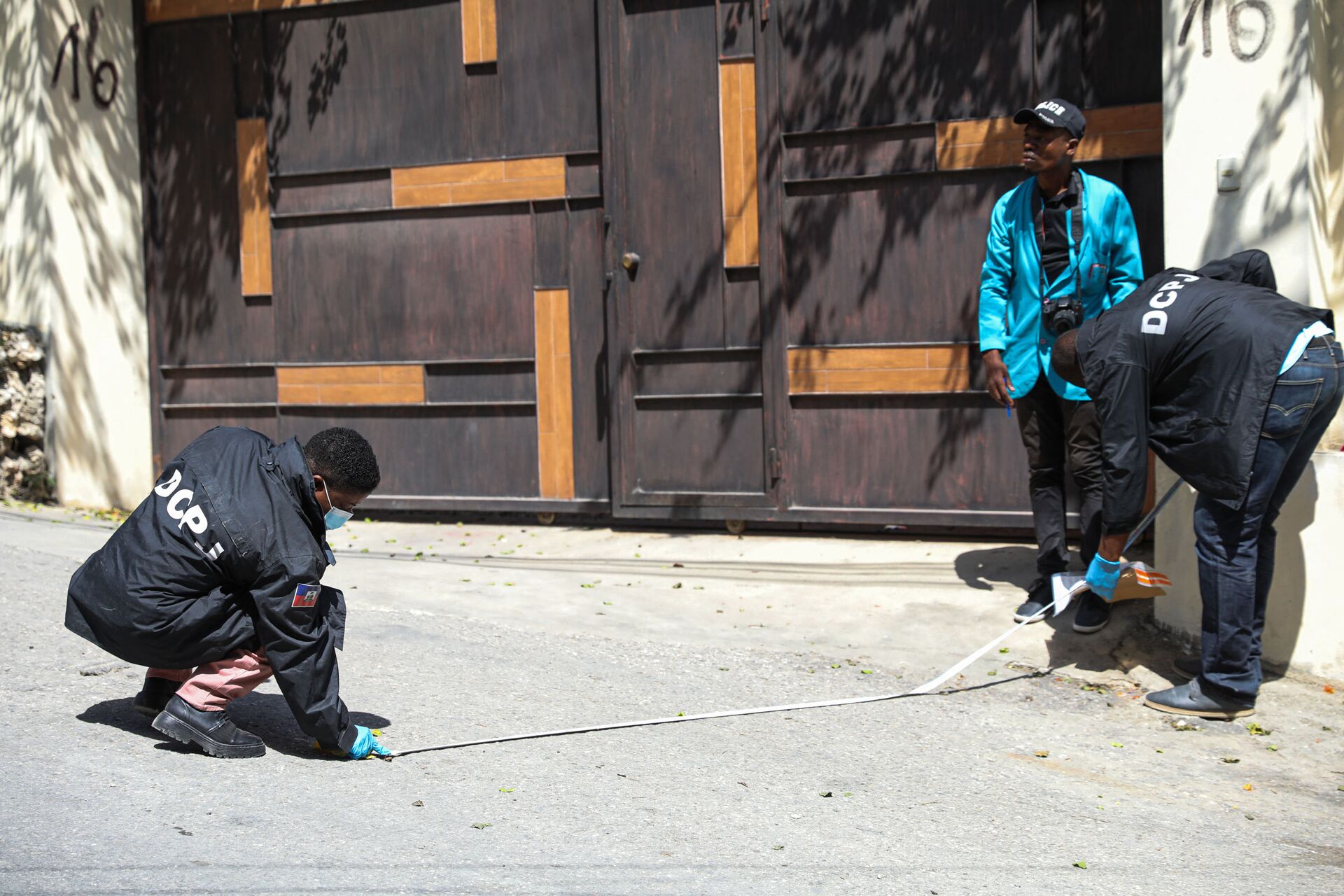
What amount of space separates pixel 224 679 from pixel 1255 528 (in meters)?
3.52

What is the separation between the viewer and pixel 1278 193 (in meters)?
5.03

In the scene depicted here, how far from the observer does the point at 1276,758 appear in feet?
14.1

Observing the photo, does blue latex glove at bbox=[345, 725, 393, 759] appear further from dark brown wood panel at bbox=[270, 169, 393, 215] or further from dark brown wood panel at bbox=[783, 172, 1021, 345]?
dark brown wood panel at bbox=[270, 169, 393, 215]

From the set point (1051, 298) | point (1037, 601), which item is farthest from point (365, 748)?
point (1051, 298)

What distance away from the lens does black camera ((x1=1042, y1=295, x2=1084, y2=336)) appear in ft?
17.3

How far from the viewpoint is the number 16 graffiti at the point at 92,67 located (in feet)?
26.7

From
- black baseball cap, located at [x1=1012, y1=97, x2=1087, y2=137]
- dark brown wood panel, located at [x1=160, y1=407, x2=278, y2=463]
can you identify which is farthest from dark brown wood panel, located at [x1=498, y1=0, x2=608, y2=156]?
black baseball cap, located at [x1=1012, y1=97, x2=1087, y2=137]

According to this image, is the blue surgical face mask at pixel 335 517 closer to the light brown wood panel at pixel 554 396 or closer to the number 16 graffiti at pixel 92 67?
the light brown wood panel at pixel 554 396

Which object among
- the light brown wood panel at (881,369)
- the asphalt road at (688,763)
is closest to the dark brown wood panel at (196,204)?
the asphalt road at (688,763)

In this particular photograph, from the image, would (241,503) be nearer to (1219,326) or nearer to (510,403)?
(1219,326)

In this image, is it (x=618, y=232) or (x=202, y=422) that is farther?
(x=202, y=422)

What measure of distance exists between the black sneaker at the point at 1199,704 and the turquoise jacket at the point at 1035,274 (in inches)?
50.4

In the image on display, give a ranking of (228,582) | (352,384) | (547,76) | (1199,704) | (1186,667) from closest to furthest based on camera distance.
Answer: (228,582) → (1199,704) → (1186,667) → (547,76) → (352,384)

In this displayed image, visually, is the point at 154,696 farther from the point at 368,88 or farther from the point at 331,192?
the point at 368,88
